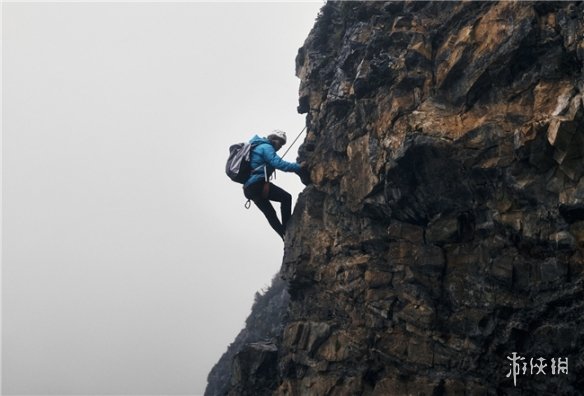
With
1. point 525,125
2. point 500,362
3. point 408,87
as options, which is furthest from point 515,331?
point 408,87

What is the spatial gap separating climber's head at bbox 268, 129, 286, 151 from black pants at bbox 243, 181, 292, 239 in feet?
4.44

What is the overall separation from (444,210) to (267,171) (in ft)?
18.0

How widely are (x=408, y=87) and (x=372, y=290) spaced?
4.86 metres

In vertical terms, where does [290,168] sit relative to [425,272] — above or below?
above

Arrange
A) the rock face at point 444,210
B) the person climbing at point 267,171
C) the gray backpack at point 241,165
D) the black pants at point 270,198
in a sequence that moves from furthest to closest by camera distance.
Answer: the black pants at point 270,198 → the gray backpack at point 241,165 → the person climbing at point 267,171 → the rock face at point 444,210

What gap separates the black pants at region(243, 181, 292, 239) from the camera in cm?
1422

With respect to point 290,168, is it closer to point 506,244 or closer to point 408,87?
point 408,87

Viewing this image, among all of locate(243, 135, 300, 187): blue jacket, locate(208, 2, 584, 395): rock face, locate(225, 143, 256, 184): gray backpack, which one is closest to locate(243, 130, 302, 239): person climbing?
locate(243, 135, 300, 187): blue jacket

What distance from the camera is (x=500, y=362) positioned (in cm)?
916

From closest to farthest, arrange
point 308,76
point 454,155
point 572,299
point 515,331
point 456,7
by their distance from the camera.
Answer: point 572,299, point 515,331, point 454,155, point 456,7, point 308,76

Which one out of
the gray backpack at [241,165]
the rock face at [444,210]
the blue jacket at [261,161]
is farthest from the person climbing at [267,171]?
the rock face at [444,210]

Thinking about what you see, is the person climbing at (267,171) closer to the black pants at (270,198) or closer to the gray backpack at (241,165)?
the black pants at (270,198)

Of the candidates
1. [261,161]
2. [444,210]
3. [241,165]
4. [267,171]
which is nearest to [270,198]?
[267,171]

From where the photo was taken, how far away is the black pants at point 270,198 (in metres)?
14.2
